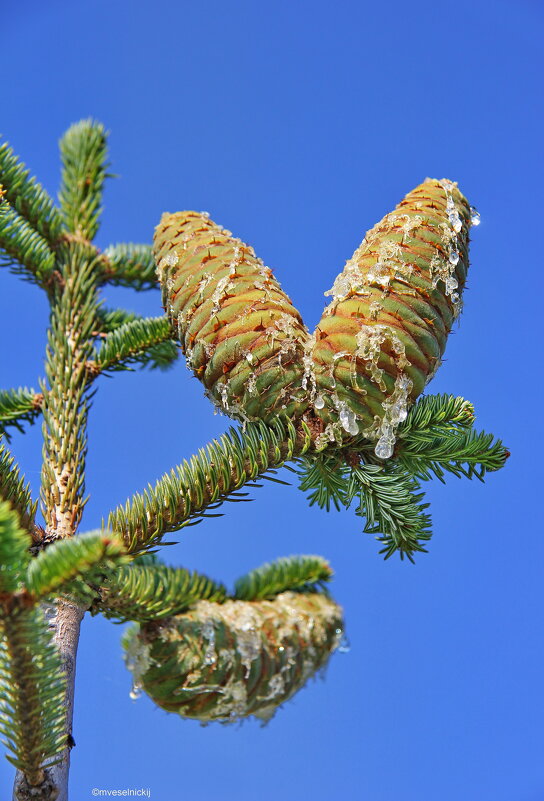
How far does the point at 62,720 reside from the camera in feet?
4.39

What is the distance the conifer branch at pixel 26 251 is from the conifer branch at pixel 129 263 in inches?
8.9

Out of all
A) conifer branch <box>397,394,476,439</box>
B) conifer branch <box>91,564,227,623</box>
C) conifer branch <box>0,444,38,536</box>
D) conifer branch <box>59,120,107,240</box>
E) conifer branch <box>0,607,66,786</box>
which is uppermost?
conifer branch <box>59,120,107,240</box>

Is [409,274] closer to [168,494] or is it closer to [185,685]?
[168,494]

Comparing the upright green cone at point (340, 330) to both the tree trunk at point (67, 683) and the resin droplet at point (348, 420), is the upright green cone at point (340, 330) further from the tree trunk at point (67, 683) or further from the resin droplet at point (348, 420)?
the tree trunk at point (67, 683)

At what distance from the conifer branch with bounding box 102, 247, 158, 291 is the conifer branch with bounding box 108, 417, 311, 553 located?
4.11ft

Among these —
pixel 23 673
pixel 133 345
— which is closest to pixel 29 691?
pixel 23 673

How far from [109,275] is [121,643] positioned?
172cm

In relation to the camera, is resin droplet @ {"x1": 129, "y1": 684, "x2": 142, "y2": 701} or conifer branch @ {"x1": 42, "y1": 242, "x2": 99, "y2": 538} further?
conifer branch @ {"x1": 42, "y1": 242, "x2": 99, "y2": 538}

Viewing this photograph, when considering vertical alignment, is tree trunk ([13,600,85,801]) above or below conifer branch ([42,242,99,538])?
below

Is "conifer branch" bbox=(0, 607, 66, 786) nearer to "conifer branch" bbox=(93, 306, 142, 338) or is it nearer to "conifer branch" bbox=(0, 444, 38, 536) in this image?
"conifer branch" bbox=(0, 444, 38, 536)

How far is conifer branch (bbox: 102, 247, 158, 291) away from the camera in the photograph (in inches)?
109

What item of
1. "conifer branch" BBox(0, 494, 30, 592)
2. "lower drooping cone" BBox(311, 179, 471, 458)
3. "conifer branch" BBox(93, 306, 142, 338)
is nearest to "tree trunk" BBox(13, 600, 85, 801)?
"conifer branch" BBox(0, 494, 30, 592)

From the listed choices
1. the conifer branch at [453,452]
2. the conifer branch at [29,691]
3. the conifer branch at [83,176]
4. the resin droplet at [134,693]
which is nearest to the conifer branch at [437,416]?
the conifer branch at [453,452]

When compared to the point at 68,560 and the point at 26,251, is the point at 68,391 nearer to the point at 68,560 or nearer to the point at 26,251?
the point at 26,251
